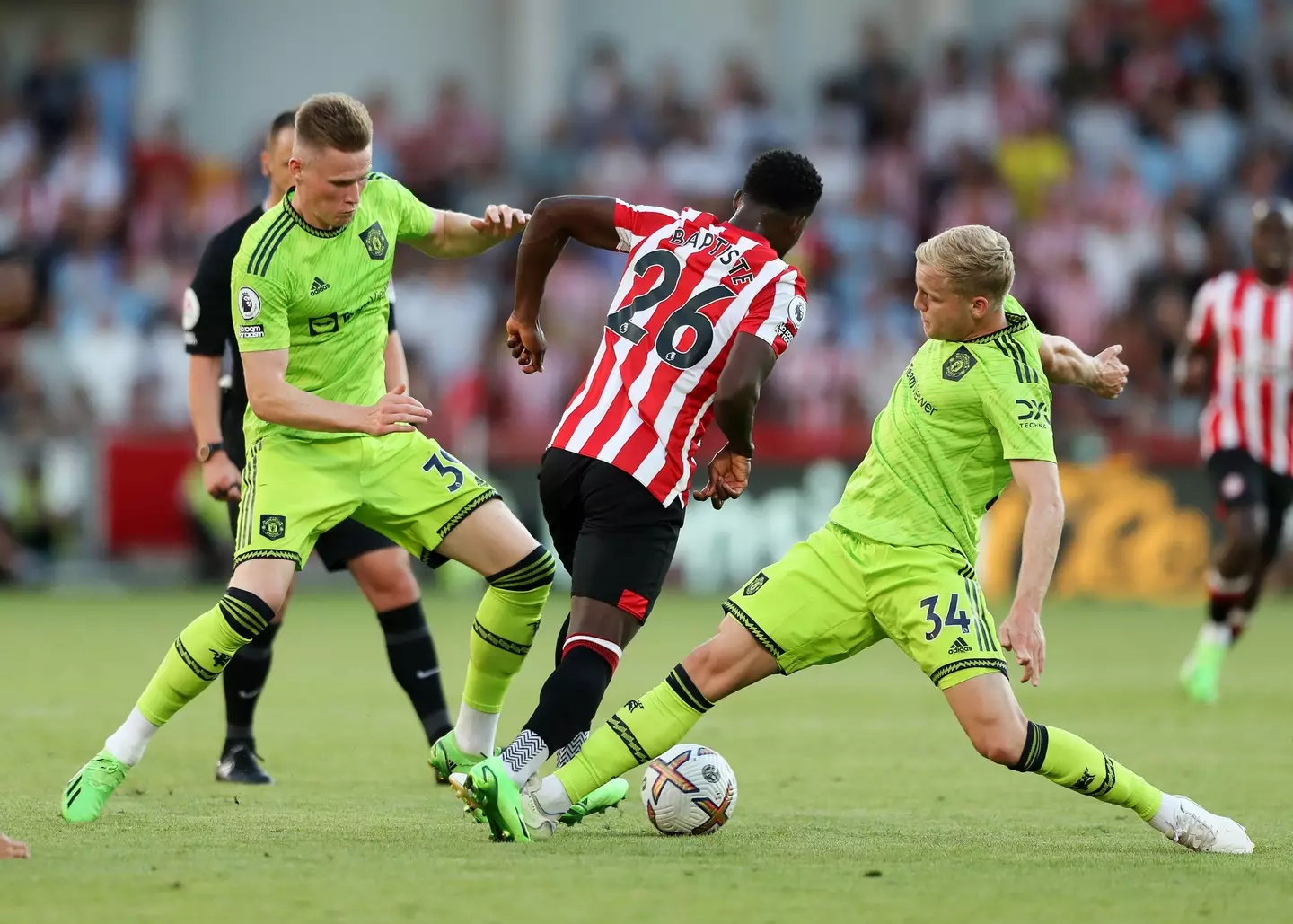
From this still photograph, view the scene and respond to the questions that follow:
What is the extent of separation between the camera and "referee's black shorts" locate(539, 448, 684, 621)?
5.92 m

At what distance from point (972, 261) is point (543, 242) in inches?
58.7

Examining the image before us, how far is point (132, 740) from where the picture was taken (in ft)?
19.9

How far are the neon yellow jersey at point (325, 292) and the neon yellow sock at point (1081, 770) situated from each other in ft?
8.35

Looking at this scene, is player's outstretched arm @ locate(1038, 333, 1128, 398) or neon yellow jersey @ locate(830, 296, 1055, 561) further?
player's outstretched arm @ locate(1038, 333, 1128, 398)

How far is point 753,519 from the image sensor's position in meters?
16.4

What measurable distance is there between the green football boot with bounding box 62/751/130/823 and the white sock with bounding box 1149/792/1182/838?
323 centimetres

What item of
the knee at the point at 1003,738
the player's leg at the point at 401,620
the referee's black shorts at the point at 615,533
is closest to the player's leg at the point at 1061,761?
the knee at the point at 1003,738

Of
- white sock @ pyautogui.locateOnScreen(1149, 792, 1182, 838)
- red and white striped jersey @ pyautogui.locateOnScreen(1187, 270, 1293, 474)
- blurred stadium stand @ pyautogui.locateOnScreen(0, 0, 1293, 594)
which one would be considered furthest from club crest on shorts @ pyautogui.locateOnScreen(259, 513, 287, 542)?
blurred stadium stand @ pyautogui.locateOnScreen(0, 0, 1293, 594)

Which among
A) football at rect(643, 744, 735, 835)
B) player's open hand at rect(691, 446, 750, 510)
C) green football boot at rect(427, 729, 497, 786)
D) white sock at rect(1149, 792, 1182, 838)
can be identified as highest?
player's open hand at rect(691, 446, 750, 510)

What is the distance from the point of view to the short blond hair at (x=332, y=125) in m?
6.02

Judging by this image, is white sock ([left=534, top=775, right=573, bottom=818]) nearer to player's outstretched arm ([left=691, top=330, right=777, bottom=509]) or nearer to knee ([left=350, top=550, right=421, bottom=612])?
player's outstretched arm ([left=691, top=330, right=777, bottom=509])

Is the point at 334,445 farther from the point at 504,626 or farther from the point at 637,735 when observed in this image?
the point at 637,735

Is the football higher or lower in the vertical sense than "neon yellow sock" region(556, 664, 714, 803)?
lower

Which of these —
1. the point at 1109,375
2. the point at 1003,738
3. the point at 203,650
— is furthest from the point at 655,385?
the point at 203,650
